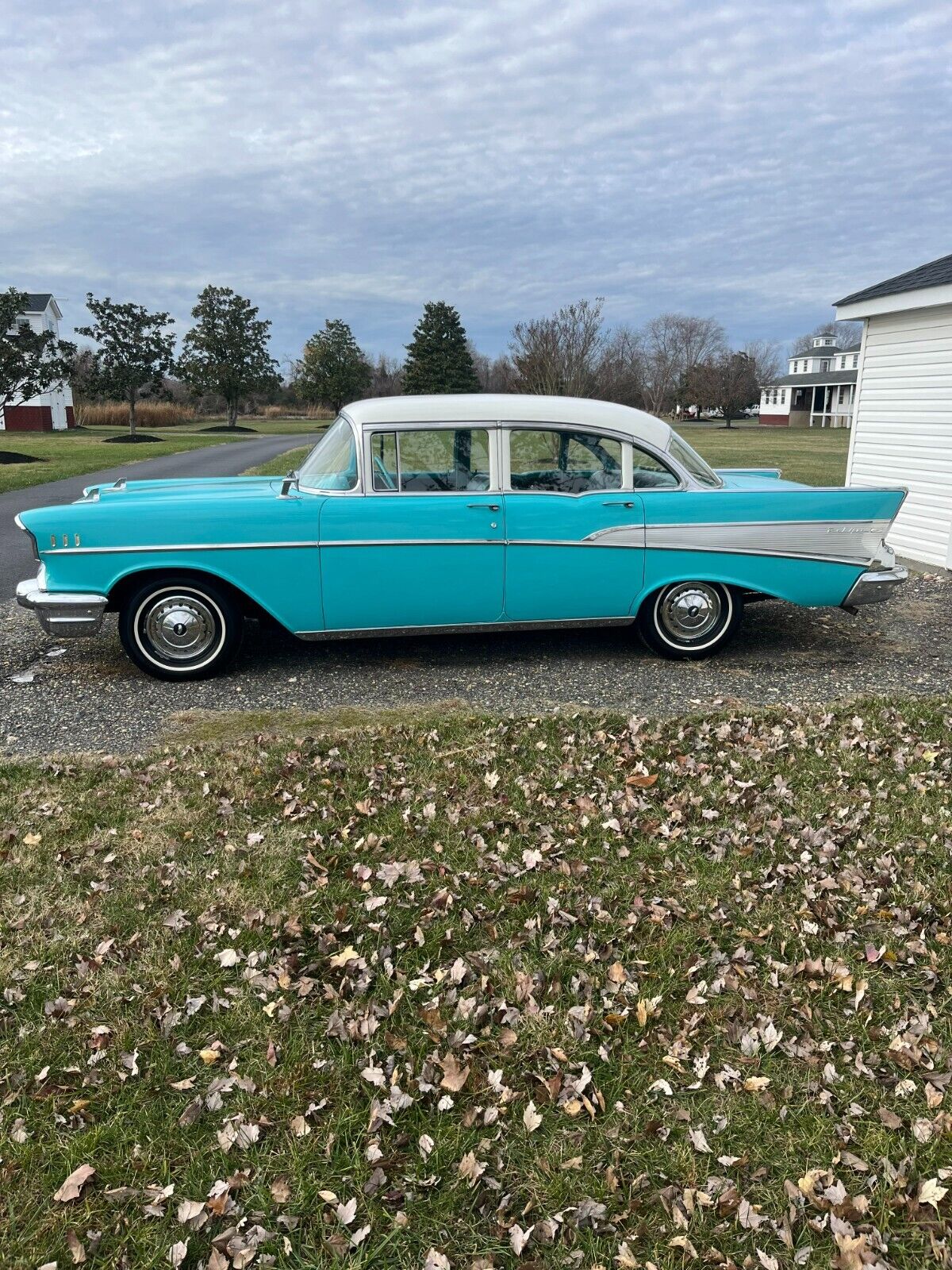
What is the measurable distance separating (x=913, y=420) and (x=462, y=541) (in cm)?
715

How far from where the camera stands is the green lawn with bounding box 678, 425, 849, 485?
2222 cm

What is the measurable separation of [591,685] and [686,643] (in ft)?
3.14

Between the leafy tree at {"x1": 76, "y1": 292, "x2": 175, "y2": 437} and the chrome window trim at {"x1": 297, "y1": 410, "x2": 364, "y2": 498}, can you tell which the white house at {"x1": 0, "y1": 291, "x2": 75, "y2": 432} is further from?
the chrome window trim at {"x1": 297, "y1": 410, "x2": 364, "y2": 498}

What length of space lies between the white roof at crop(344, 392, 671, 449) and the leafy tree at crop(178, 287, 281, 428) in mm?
52990

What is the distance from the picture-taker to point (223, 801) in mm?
4105

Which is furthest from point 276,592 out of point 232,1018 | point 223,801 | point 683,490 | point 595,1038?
point 595,1038

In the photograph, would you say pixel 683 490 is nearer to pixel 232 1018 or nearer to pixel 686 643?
pixel 686 643

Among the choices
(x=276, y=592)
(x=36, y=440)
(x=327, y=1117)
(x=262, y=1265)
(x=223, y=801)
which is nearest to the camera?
(x=262, y=1265)

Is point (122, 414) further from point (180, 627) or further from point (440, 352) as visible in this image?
point (180, 627)

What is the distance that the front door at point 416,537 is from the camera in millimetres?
5617

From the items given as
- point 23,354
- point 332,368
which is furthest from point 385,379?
point 23,354

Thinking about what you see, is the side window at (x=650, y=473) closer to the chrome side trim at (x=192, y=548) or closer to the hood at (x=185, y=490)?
the chrome side trim at (x=192, y=548)

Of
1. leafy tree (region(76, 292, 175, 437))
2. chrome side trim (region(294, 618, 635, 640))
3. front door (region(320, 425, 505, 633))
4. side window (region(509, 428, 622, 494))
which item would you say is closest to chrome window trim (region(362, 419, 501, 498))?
front door (region(320, 425, 505, 633))

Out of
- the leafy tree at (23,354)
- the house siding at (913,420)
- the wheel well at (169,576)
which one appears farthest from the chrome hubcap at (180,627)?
the leafy tree at (23,354)
